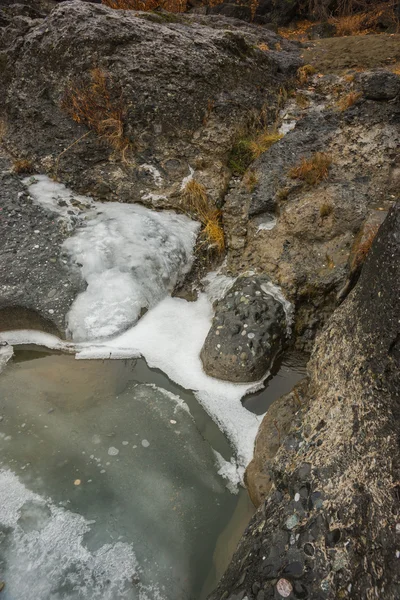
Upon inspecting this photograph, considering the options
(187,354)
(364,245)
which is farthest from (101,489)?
(364,245)

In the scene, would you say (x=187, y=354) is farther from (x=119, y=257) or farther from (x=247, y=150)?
(x=247, y=150)

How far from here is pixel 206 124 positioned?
5289 mm

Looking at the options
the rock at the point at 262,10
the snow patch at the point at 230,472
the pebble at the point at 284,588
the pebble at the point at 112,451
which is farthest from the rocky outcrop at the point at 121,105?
the rock at the point at 262,10

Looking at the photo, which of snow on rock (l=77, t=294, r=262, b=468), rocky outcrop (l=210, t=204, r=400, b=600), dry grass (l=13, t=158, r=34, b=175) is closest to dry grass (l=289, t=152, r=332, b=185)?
snow on rock (l=77, t=294, r=262, b=468)

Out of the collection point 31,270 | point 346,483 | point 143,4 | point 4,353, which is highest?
point 143,4

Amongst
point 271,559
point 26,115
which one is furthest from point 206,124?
point 271,559

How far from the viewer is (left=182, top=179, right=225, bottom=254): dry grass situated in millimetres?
4500

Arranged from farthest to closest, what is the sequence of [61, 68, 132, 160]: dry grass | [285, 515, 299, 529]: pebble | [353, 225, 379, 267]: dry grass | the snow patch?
[61, 68, 132, 160]: dry grass < [353, 225, 379, 267]: dry grass < the snow patch < [285, 515, 299, 529]: pebble

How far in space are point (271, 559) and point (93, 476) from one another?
1.47 meters

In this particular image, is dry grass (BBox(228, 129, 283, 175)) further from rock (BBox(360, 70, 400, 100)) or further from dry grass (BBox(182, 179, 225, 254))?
rock (BBox(360, 70, 400, 100))

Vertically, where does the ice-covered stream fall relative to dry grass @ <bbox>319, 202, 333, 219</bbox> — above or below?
below

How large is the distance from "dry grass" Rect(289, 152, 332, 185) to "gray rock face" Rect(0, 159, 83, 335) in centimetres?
284

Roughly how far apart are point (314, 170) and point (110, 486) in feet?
12.5

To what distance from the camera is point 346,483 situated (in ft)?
6.07
